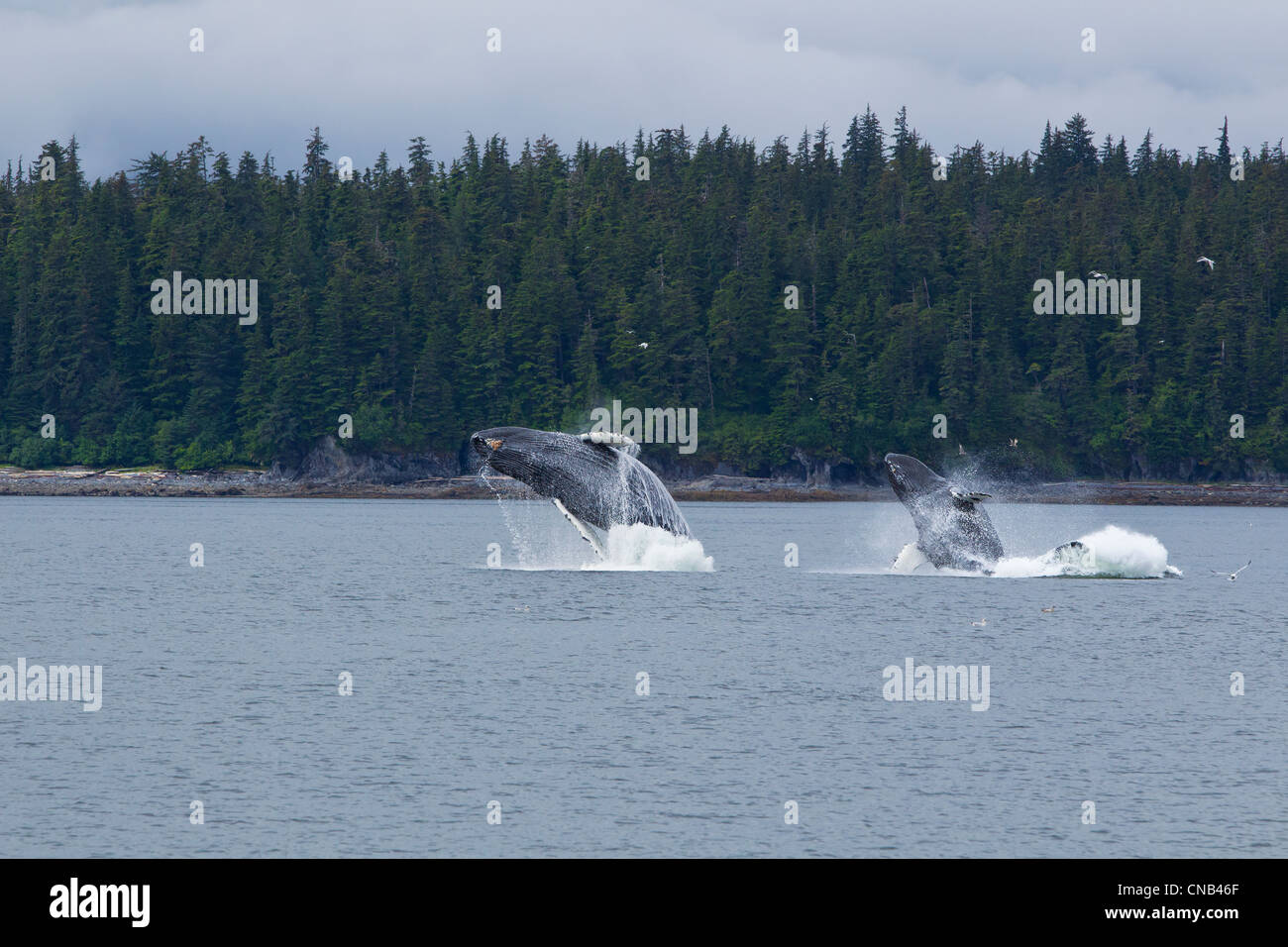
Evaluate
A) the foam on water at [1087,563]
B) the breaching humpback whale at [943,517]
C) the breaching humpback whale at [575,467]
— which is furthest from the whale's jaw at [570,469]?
the foam on water at [1087,563]

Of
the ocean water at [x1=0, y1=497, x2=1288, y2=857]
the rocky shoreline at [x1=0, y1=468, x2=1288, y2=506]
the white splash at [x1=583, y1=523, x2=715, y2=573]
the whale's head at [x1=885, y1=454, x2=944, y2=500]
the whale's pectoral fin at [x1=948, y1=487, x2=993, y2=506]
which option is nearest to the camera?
the ocean water at [x1=0, y1=497, x2=1288, y2=857]

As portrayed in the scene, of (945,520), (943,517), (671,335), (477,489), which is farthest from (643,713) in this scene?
(671,335)

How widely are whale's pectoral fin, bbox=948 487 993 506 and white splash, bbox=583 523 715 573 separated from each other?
9769mm

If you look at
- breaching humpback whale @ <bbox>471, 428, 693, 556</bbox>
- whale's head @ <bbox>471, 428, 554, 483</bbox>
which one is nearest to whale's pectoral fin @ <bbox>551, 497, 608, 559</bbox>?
breaching humpback whale @ <bbox>471, 428, 693, 556</bbox>

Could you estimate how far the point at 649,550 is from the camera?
49594 mm

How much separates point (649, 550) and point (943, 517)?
9698mm

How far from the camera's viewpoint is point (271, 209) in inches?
7323

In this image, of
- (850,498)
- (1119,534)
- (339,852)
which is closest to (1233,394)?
(850,498)

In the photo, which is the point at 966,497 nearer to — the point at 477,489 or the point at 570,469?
the point at 570,469

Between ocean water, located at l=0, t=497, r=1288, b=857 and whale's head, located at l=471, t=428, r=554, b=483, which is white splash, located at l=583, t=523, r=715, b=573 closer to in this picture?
ocean water, located at l=0, t=497, r=1288, b=857

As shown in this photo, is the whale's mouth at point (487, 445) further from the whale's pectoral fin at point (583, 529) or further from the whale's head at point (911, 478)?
the whale's head at point (911, 478)

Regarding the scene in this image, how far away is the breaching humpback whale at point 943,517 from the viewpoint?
4491 centimetres

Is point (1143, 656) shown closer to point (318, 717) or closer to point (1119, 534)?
point (318, 717)

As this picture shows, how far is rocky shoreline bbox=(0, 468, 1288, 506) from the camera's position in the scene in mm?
Result: 144750
